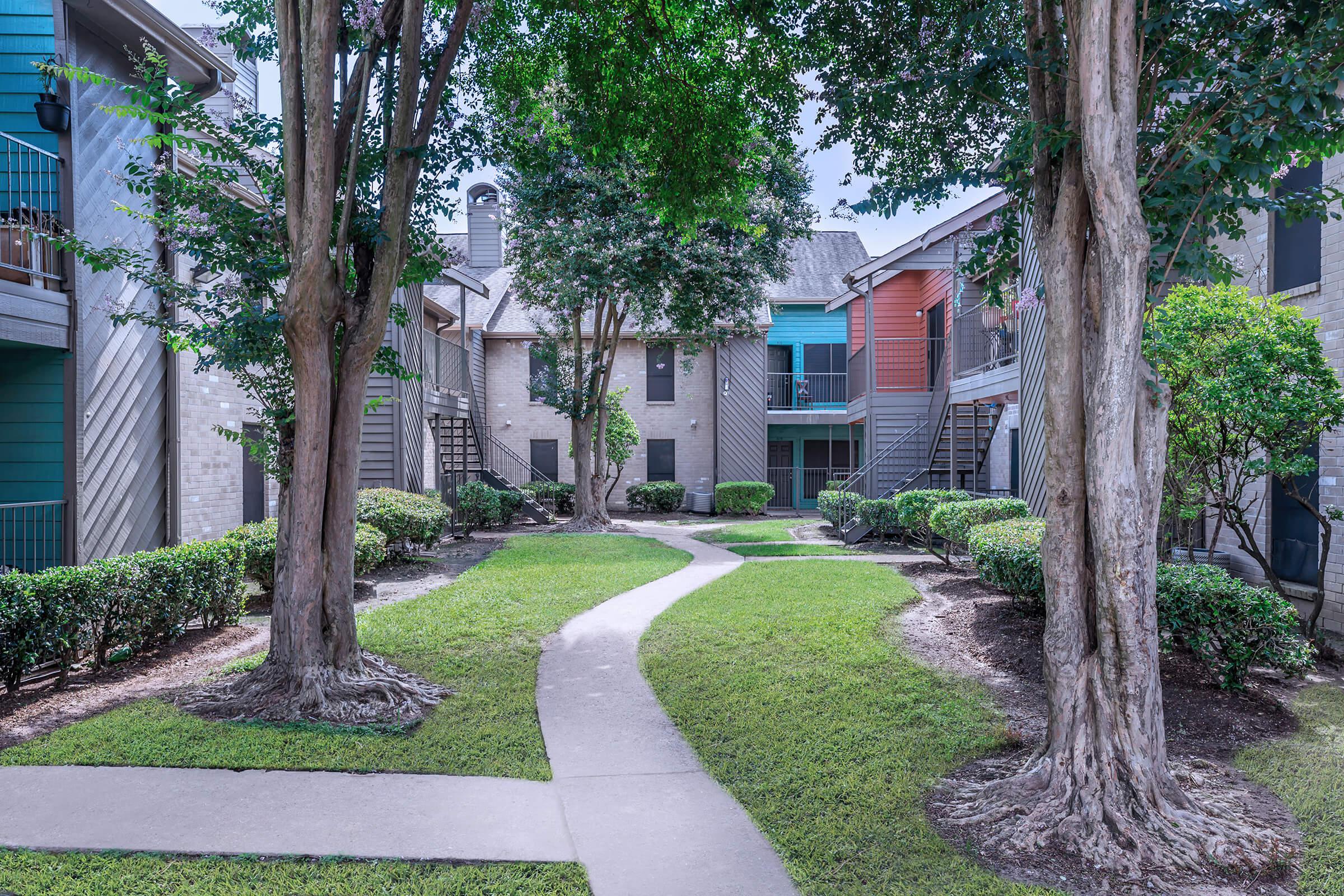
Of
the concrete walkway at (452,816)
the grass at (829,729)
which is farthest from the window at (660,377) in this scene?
the concrete walkway at (452,816)

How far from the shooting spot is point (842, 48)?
719cm

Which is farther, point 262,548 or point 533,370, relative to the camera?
point 533,370

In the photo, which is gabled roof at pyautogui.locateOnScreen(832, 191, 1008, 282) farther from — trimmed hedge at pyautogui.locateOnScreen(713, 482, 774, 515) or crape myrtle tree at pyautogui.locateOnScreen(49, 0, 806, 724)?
crape myrtle tree at pyautogui.locateOnScreen(49, 0, 806, 724)

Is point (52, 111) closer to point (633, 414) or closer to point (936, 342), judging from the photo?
point (936, 342)

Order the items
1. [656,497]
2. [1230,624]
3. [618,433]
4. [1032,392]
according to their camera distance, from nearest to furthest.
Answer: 1. [1230,624]
2. [1032,392]
3. [618,433]
4. [656,497]

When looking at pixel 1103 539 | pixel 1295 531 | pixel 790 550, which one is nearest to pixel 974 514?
pixel 1295 531

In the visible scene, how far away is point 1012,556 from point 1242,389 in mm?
2432

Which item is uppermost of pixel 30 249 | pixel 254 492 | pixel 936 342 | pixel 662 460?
pixel 936 342

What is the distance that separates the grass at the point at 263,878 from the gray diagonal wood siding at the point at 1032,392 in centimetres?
1069

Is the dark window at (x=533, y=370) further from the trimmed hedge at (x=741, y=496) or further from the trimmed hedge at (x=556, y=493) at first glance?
the trimmed hedge at (x=741, y=496)

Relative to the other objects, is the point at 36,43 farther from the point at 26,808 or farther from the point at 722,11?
the point at 26,808

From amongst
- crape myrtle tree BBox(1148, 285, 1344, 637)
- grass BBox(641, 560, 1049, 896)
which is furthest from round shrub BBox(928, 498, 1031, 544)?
crape myrtle tree BBox(1148, 285, 1344, 637)

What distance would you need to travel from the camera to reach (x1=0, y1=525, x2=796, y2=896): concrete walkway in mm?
3521

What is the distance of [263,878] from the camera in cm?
333
